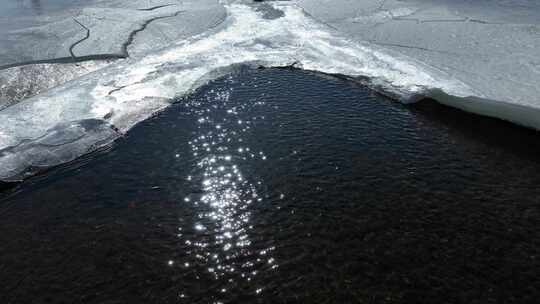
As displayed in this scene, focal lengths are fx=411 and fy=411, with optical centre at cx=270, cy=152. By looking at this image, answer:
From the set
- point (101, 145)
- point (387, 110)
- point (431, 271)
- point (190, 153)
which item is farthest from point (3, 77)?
point (431, 271)

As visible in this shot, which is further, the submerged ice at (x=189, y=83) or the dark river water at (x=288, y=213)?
the submerged ice at (x=189, y=83)

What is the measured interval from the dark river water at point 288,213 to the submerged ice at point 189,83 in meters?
0.28

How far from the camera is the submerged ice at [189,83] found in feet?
16.7

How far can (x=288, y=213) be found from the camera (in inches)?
161

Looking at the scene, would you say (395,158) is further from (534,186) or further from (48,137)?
(48,137)

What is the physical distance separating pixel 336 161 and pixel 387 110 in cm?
148

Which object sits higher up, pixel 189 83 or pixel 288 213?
pixel 189 83

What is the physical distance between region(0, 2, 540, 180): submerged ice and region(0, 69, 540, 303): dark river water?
283mm

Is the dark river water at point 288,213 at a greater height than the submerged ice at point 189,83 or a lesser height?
lesser

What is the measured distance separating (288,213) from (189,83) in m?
3.19

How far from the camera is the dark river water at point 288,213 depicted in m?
3.40

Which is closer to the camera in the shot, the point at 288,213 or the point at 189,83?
the point at 288,213

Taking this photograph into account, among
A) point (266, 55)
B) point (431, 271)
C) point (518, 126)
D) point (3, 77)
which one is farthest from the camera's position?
point (266, 55)

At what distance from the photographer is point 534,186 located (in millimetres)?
4445
